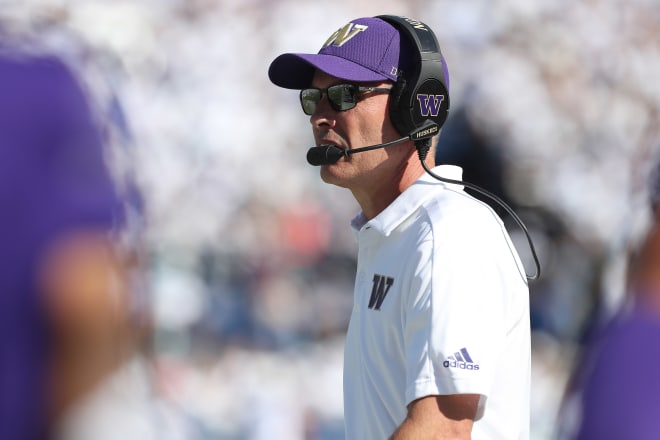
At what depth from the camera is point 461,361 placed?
1924 mm

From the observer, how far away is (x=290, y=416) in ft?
17.7

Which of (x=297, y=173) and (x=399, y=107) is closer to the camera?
(x=399, y=107)

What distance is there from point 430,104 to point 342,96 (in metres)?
0.21

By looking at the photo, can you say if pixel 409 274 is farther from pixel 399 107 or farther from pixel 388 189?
pixel 399 107

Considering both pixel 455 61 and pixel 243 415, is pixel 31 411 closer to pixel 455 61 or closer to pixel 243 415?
pixel 243 415

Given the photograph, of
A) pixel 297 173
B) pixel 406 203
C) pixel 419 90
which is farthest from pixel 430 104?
pixel 297 173

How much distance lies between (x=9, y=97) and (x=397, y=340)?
1207 millimetres

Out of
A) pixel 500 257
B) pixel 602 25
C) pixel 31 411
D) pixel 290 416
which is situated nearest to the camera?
pixel 31 411

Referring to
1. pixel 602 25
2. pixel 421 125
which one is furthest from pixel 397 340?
pixel 602 25

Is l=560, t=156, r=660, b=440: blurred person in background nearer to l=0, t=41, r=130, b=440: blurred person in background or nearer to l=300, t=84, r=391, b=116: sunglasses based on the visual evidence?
l=0, t=41, r=130, b=440: blurred person in background

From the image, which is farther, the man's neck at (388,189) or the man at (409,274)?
the man's neck at (388,189)

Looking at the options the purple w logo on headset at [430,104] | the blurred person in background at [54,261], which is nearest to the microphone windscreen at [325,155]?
the purple w logo on headset at [430,104]

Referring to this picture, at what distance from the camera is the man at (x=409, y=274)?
1.94m

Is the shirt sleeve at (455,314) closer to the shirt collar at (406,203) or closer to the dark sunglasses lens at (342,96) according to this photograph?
the shirt collar at (406,203)
